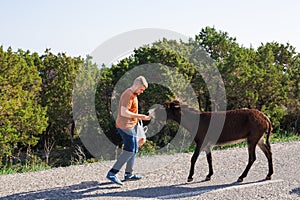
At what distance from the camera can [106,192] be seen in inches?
233

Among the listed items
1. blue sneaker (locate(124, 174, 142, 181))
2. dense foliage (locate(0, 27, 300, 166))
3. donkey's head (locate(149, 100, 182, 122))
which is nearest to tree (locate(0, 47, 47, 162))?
dense foliage (locate(0, 27, 300, 166))

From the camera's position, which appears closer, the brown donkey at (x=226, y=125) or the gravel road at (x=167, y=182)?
the gravel road at (x=167, y=182)

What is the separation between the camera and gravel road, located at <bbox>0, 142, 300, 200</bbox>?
18.8 ft

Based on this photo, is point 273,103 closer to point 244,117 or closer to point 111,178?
point 244,117

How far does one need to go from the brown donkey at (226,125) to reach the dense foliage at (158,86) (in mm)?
6428

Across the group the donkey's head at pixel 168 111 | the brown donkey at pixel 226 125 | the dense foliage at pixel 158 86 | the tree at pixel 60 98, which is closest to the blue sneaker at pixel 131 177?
the brown donkey at pixel 226 125

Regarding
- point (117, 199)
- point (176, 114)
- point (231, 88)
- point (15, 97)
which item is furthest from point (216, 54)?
point (117, 199)

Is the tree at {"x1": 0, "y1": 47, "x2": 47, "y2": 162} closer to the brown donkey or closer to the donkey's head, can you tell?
the donkey's head

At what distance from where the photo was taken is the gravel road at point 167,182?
5723 millimetres

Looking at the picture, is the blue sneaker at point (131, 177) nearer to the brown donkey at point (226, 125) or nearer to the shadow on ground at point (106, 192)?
the shadow on ground at point (106, 192)

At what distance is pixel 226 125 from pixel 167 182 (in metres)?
1.33

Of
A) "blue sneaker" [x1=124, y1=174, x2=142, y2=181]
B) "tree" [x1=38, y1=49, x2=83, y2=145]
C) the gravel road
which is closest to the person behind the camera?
the gravel road

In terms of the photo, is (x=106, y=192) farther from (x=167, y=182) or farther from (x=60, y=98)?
(x=60, y=98)

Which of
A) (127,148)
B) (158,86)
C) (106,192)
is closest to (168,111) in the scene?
(127,148)
